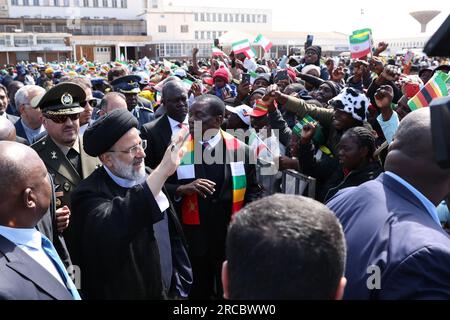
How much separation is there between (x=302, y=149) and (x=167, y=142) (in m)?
1.19

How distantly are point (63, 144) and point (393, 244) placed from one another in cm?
267

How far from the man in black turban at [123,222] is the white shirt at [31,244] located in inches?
14.9

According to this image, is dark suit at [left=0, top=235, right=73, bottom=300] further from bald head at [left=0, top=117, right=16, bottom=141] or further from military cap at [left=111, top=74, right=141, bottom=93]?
military cap at [left=111, top=74, right=141, bottom=93]

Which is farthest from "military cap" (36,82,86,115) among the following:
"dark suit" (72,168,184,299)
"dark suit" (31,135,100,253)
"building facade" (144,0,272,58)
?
"building facade" (144,0,272,58)

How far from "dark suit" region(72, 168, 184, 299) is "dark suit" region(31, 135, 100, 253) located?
0.59 meters

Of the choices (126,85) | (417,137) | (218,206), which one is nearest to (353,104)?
(218,206)

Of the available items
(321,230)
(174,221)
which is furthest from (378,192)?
(174,221)

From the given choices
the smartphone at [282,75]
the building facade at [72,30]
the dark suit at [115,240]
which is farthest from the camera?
the building facade at [72,30]

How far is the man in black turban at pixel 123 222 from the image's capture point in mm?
2250

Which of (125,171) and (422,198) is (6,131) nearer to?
(125,171)

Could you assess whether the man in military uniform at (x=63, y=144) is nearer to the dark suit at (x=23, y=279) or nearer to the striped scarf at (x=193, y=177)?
the striped scarf at (x=193, y=177)

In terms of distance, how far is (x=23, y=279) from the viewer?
165 cm

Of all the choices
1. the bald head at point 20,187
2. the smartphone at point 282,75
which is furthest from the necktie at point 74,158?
the smartphone at point 282,75

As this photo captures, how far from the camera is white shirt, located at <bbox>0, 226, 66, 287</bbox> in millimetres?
1812
